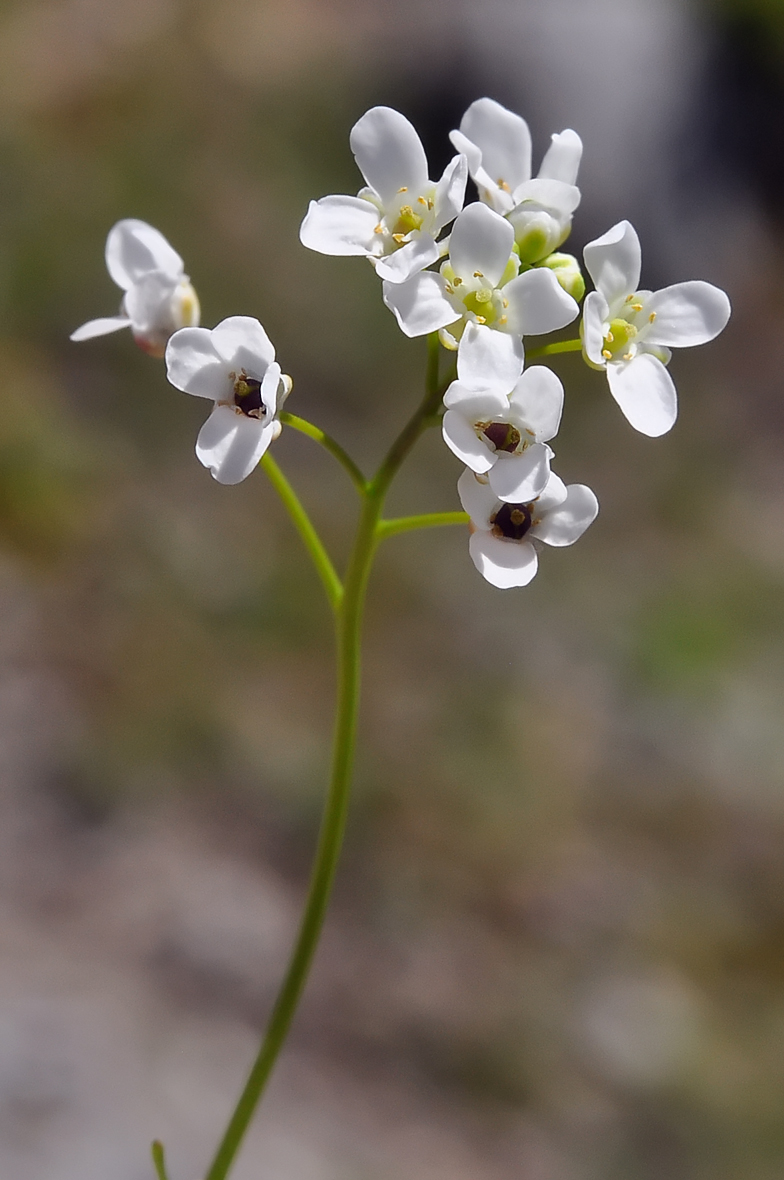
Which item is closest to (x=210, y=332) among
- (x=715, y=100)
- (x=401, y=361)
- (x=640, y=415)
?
(x=640, y=415)

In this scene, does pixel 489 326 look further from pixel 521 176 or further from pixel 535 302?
pixel 521 176

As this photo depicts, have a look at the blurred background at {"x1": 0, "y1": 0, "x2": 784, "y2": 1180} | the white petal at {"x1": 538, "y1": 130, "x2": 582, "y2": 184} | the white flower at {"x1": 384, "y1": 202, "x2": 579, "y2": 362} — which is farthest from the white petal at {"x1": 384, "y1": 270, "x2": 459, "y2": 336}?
the blurred background at {"x1": 0, "y1": 0, "x2": 784, "y2": 1180}

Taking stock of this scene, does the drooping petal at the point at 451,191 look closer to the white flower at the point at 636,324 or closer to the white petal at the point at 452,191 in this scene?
the white petal at the point at 452,191

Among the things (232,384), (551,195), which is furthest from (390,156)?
(232,384)

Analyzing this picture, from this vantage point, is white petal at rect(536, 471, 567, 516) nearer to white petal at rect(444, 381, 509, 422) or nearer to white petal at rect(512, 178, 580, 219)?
white petal at rect(444, 381, 509, 422)

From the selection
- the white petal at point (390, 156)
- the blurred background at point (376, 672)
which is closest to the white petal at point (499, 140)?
the white petal at point (390, 156)

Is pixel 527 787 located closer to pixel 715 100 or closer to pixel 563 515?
pixel 563 515
